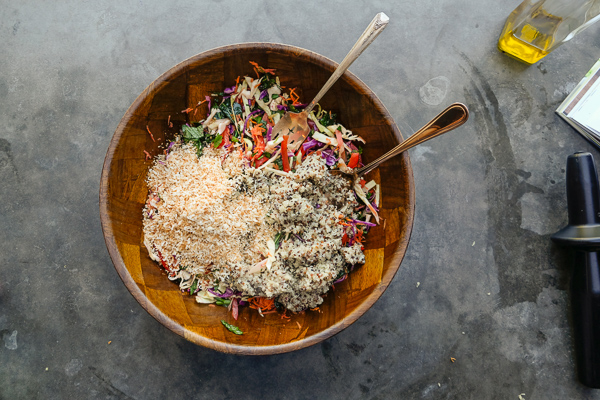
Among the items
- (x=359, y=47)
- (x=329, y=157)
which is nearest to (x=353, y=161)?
(x=329, y=157)

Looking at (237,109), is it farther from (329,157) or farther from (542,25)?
(542,25)

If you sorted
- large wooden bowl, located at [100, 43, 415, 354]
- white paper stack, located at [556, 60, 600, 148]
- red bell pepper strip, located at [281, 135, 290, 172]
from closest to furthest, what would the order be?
large wooden bowl, located at [100, 43, 415, 354] → red bell pepper strip, located at [281, 135, 290, 172] → white paper stack, located at [556, 60, 600, 148]

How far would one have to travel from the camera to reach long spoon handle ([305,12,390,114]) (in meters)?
1.50

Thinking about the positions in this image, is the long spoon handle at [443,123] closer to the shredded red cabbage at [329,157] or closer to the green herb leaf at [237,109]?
the shredded red cabbage at [329,157]

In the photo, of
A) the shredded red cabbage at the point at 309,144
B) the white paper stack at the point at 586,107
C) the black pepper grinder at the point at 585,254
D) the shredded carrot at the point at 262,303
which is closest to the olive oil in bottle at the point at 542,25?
the white paper stack at the point at 586,107

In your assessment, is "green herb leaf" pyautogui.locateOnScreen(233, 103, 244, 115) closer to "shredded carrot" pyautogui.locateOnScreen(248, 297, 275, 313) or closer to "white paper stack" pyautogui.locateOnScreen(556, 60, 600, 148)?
"shredded carrot" pyautogui.locateOnScreen(248, 297, 275, 313)

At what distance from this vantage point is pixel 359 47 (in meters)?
1.60

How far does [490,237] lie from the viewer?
2.31 m

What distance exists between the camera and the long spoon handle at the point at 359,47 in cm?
150

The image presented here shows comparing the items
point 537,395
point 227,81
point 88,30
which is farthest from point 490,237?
point 88,30

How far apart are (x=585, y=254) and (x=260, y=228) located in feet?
5.98

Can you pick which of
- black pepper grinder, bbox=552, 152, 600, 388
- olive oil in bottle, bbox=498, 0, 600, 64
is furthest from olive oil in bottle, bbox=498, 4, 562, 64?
black pepper grinder, bbox=552, 152, 600, 388

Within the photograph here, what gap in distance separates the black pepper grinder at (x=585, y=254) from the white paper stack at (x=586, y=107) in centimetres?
28

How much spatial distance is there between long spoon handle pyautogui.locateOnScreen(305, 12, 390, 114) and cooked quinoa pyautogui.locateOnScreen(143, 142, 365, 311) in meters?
0.31
